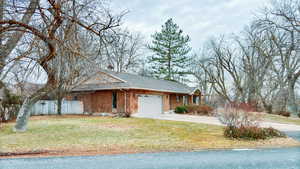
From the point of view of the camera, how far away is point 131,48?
99.3 ft

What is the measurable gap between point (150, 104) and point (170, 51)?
16.3m

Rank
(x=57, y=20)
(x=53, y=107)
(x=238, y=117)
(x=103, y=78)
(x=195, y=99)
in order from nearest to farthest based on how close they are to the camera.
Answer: (x=57, y=20) < (x=238, y=117) < (x=103, y=78) < (x=53, y=107) < (x=195, y=99)

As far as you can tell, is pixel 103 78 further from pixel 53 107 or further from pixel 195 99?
pixel 195 99

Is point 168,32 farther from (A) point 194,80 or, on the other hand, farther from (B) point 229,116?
(B) point 229,116

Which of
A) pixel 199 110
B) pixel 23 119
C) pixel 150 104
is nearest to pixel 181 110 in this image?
pixel 199 110

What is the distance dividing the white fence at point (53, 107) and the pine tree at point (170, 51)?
1677 cm

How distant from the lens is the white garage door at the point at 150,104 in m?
20.6

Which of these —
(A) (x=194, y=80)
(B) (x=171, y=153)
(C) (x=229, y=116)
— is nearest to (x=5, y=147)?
(B) (x=171, y=153)

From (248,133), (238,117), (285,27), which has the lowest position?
(248,133)

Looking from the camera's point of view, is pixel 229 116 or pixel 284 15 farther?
pixel 284 15

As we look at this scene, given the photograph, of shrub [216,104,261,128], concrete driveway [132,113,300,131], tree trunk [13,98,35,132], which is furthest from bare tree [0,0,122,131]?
concrete driveway [132,113,300,131]

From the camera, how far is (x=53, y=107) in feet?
70.9

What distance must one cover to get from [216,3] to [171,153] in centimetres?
1005

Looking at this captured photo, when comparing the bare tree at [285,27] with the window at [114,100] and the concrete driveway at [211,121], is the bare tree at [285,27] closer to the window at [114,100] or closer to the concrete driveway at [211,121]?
the concrete driveway at [211,121]
